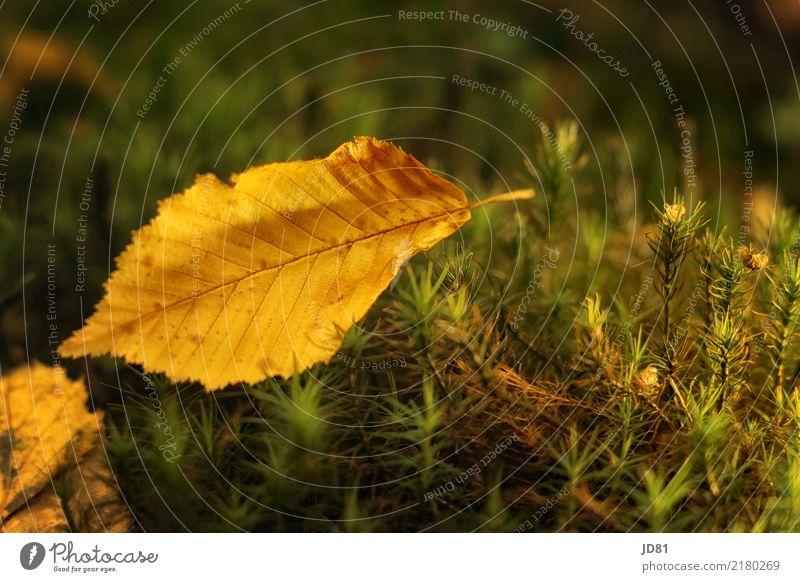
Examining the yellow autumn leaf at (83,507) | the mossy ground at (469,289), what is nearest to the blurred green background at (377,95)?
the mossy ground at (469,289)

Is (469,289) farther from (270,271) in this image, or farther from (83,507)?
(83,507)

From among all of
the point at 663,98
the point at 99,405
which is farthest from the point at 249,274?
the point at 663,98

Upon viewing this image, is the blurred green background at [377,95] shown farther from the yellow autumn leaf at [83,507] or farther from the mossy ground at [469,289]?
the yellow autumn leaf at [83,507]

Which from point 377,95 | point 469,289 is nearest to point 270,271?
point 469,289

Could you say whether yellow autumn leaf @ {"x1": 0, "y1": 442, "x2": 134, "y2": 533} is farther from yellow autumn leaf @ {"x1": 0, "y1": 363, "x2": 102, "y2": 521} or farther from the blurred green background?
the blurred green background
